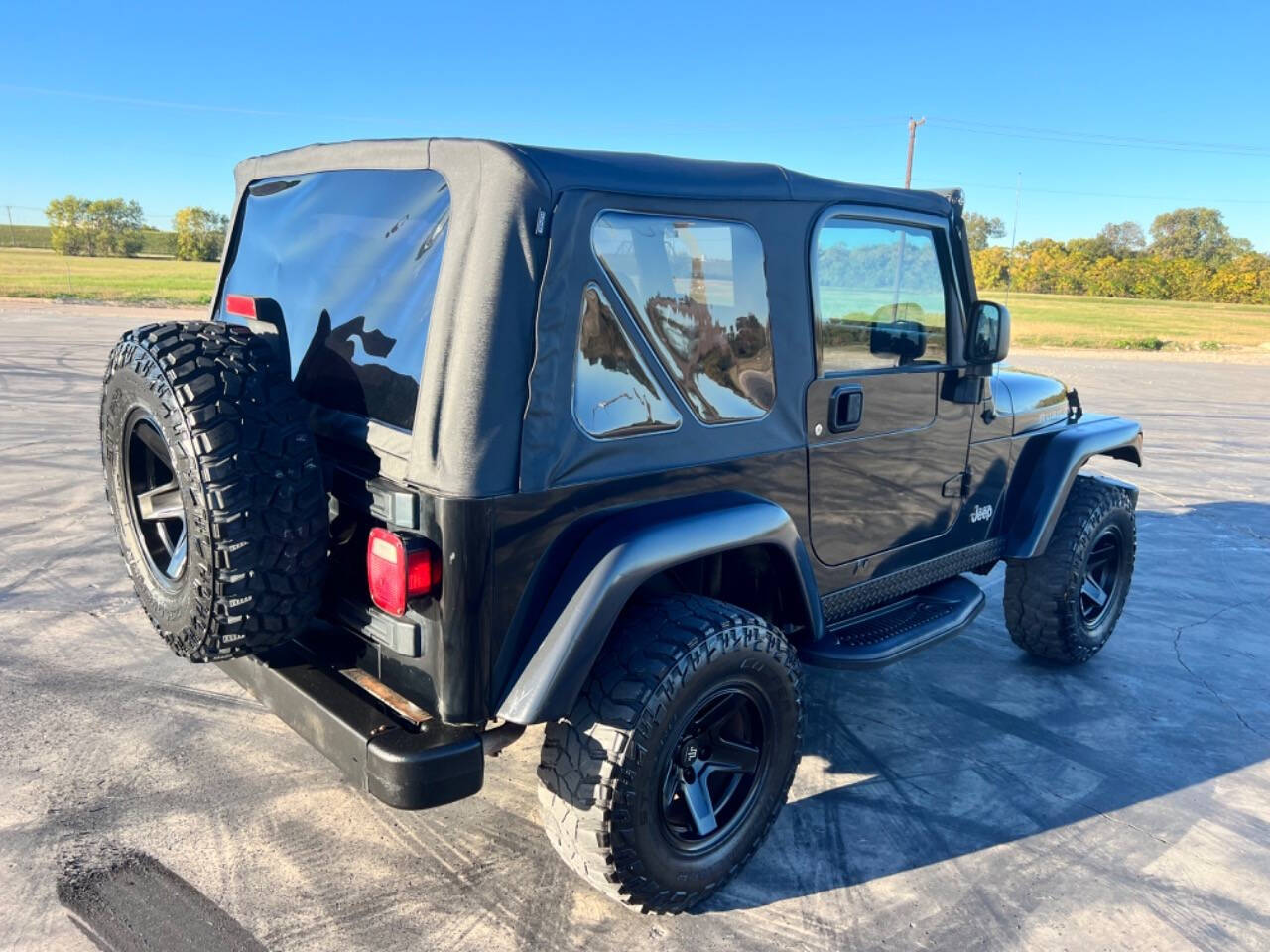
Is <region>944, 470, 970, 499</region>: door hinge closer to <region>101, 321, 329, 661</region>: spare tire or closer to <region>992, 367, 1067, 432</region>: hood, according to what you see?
<region>992, 367, 1067, 432</region>: hood

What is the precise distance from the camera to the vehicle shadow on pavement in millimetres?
3047

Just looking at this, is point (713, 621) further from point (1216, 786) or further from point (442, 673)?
A: point (1216, 786)

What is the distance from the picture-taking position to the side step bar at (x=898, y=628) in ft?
10.5

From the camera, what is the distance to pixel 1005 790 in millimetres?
3412

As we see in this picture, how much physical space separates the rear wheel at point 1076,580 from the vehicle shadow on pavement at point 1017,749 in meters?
0.18

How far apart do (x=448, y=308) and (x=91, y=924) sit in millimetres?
1927

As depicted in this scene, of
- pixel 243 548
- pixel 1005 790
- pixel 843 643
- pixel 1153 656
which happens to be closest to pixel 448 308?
pixel 243 548

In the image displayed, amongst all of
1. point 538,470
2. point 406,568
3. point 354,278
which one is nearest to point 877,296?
point 538,470

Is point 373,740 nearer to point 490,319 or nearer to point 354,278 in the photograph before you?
point 490,319

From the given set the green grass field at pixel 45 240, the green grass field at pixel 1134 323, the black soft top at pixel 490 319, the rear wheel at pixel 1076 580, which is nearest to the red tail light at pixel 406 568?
the black soft top at pixel 490 319

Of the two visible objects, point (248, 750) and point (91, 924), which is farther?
point (248, 750)

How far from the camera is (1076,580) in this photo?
169 inches

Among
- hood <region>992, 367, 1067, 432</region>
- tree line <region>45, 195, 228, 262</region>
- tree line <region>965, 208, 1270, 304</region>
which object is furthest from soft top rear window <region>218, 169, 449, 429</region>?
tree line <region>45, 195, 228, 262</region>

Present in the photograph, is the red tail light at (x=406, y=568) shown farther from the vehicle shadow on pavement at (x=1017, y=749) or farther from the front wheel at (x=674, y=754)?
the vehicle shadow on pavement at (x=1017, y=749)
